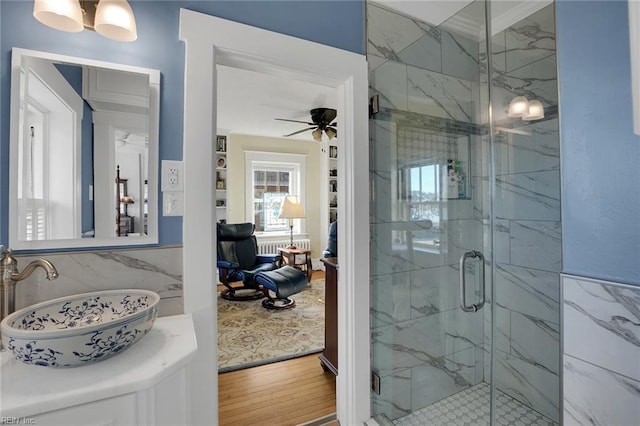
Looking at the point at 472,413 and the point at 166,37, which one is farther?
the point at 472,413

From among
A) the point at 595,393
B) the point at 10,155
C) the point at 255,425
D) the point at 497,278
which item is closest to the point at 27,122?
the point at 10,155

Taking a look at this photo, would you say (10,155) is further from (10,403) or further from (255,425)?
(255,425)

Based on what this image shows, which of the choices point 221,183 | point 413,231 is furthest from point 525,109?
point 221,183

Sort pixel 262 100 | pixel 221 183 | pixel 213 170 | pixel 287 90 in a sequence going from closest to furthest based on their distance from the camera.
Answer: pixel 213 170, pixel 287 90, pixel 262 100, pixel 221 183

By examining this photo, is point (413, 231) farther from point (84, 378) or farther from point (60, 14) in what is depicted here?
point (60, 14)

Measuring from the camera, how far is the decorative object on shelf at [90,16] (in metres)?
1.04

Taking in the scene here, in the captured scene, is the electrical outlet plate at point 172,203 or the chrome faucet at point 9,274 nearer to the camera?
the chrome faucet at point 9,274

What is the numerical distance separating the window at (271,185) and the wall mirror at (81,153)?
4.13 meters

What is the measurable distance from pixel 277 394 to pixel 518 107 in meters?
2.45

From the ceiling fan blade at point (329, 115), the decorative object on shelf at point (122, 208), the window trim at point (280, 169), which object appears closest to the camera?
the decorative object on shelf at point (122, 208)

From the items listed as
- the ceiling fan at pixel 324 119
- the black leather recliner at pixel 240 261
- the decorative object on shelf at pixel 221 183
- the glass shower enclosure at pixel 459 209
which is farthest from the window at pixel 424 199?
the decorative object on shelf at pixel 221 183

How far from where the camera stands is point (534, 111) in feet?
6.19

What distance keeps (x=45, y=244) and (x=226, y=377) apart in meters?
1.60

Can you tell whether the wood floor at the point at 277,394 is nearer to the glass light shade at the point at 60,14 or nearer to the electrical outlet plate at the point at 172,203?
the electrical outlet plate at the point at 172,203
